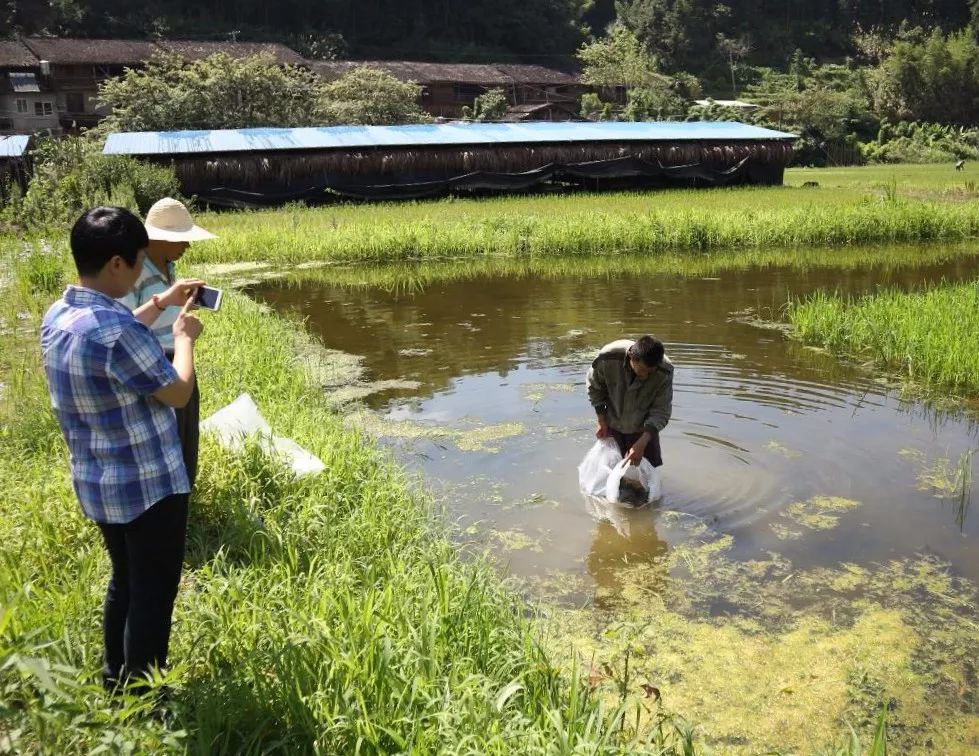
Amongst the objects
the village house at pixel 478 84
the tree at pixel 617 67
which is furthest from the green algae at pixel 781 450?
the tree at pixel 617 67

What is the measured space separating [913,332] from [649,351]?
13.9 feet

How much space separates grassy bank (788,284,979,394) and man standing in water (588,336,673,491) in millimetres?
3262

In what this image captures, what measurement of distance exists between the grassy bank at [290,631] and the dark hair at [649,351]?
1.17 m

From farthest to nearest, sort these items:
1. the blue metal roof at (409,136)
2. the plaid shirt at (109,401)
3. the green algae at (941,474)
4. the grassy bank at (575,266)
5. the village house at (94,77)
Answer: the village house at (94,77)
the blue metal roof at (409,136)
the grassy bank at (575,266)
the green algae at (941,474)
the plaid shirt at (109,401)

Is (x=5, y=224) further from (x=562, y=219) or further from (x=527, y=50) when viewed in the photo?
(x=527, y=50)

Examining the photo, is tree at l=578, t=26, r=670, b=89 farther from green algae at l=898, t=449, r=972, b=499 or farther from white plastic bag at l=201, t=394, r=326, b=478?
white plastic bag at l=201, t=394, r=326, b=478

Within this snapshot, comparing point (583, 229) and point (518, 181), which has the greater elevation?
point (518, 181)

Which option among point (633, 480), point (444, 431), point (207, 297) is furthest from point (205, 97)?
point (207, 297)

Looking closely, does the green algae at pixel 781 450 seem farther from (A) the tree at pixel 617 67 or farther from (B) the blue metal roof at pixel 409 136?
(A) the tree at pixel 617 67

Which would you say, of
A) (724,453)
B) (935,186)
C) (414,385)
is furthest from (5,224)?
(935,186)

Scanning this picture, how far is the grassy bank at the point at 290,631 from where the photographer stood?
2.16 meters

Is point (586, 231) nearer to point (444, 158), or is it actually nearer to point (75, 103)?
point (444, 158)

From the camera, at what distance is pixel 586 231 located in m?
13.8

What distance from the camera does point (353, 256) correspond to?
13.2 m
